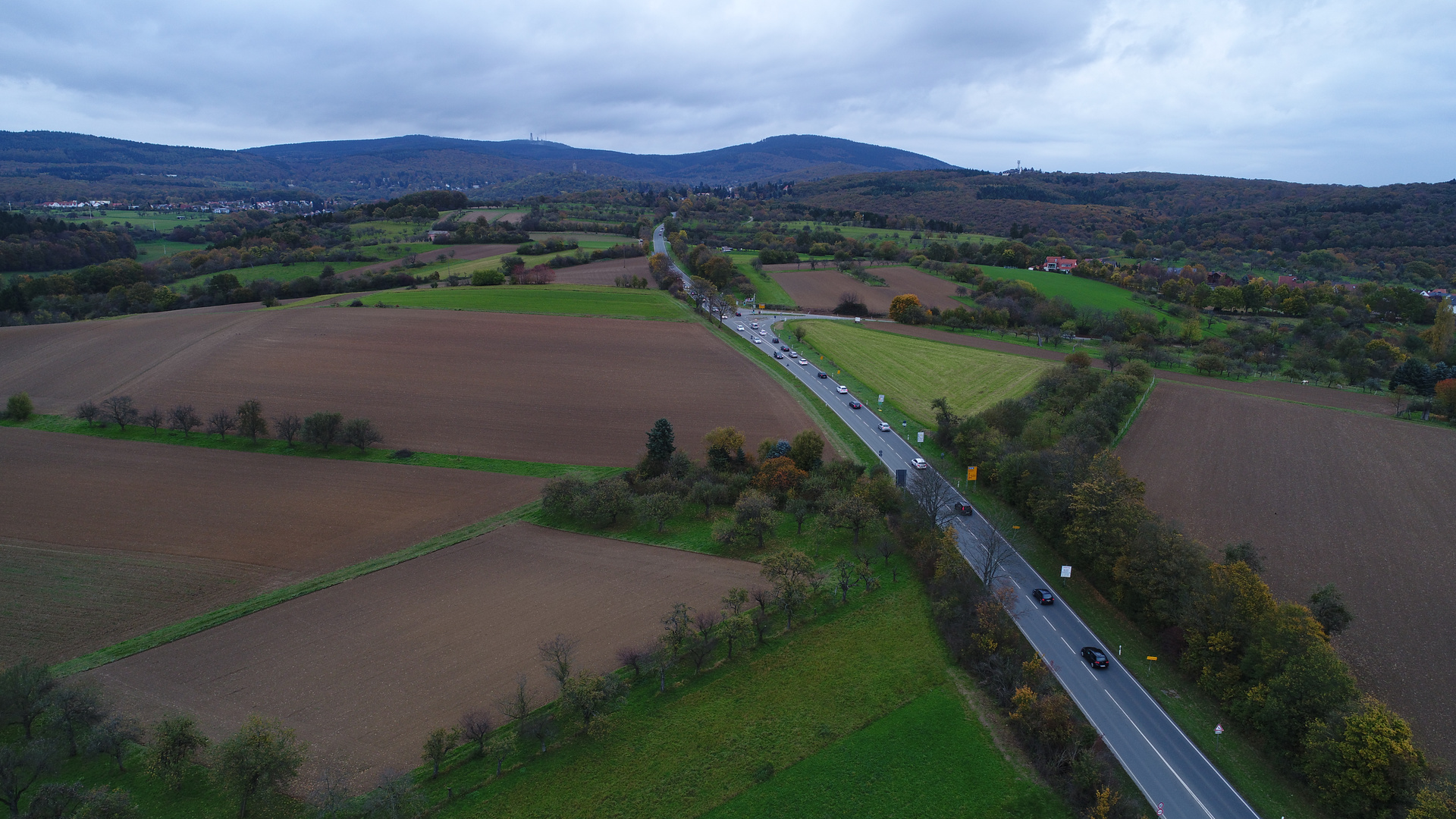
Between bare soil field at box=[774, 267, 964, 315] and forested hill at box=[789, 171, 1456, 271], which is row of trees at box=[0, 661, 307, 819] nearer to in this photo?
bare soil field at box=[774, 267, 964, 315]

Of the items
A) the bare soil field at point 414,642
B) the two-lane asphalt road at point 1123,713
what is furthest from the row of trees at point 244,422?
the two-lane asphalt road at point 1123,713

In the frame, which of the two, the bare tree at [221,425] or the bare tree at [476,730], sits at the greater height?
the bare tree at [221,425]

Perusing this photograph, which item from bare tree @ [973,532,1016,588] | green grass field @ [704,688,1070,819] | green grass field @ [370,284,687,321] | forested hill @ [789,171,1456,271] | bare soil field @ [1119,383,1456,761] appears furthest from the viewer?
forested hill @ [789,171,1456,271]

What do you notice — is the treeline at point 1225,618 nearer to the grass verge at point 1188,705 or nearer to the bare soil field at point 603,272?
the grass verge at point 1188,705

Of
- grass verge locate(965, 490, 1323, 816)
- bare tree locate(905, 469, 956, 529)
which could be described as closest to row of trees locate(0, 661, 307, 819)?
bare tree locate(905, 469, 956, 529)

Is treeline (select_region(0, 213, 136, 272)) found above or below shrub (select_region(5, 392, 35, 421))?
above

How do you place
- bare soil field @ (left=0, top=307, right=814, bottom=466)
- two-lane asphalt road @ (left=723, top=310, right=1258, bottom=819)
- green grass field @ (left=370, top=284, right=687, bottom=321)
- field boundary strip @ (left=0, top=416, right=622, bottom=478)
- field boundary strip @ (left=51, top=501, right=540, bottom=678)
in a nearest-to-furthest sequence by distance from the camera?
two-lane asphalt road @ (left=723, top=310, right=1258, bottom=819) < field boundary strip @ (left=51, top=501, right=540, bottom=678) < field boundary strip @ (left=0, top=416, right=622, bottom=478) < bare soil field @ (left=0, top=307, right=814, bottom=466) < green grass field @ (left=370, top=284, right=687, bottom=321)
